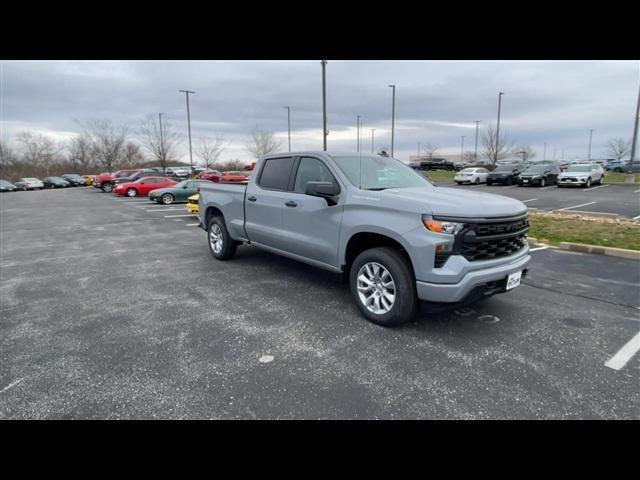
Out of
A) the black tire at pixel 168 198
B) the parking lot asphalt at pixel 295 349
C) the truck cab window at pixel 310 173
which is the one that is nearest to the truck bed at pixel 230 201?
the parking lot asphalt at pixel 295 349

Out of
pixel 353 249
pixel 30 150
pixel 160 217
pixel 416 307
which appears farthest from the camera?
pixel 30 150

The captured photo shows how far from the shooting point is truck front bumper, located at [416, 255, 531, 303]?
3.37 metres

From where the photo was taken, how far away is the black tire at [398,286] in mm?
3639

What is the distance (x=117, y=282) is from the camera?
18.4 ft

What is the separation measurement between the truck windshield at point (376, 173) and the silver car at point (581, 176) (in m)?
23.7

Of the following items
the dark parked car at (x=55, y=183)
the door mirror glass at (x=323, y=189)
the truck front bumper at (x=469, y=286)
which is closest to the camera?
the truck front bumper at (x=469, y=286)

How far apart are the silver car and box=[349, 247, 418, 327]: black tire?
2521 cm

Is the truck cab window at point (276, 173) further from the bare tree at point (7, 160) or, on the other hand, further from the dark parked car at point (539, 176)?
→ the bare tree at point (7, 160)

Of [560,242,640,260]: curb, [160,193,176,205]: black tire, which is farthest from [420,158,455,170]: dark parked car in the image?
[560,242,640,260]: curb

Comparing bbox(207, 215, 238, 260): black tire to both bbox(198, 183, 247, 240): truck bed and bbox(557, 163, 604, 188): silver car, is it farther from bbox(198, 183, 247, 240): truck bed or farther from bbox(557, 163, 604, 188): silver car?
bbox(557, 163, 604, 188): silver car

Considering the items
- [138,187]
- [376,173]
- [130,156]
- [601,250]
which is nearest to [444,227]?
[376,173]

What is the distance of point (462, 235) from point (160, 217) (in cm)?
1303
